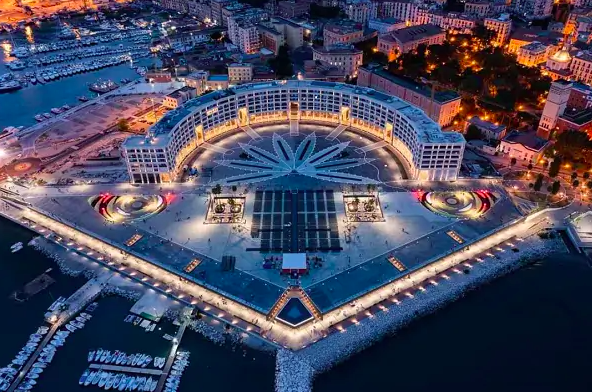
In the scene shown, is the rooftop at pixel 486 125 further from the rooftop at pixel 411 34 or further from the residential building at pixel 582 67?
the rooftop at pixel 411 34

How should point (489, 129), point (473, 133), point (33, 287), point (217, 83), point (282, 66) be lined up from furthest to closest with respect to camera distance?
point (282, 66)
point (217, 83)
point (489, 129)
point (473, 133)
point (33, 287)

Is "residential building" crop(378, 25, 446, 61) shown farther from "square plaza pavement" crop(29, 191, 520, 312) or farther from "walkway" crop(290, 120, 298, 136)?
"square plaza pavement" crop(29, 191, 520, 312)

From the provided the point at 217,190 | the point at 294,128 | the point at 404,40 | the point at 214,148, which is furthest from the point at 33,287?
the point at 404,40

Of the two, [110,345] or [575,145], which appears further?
[575,145]

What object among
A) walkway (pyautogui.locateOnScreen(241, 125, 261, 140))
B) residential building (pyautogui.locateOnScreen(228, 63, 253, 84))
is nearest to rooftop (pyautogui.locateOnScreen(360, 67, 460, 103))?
residential building (pyautogui.locateOnScreen(228, 63, 253, 84))

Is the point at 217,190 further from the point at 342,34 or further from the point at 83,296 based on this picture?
the point at 342,34

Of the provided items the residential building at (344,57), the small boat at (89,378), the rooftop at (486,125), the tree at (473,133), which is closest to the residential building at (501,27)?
the residential building at (344,57)
